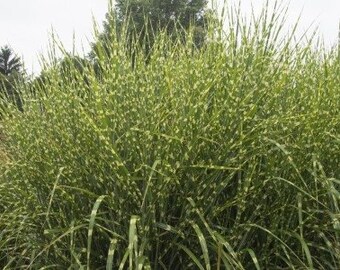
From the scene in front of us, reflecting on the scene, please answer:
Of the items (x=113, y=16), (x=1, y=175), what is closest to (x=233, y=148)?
(x=113, y=16)

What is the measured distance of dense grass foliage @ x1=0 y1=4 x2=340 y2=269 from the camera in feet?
8.03

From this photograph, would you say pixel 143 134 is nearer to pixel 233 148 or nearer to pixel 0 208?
pixel 233 148

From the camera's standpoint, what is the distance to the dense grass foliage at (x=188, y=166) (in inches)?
96.3

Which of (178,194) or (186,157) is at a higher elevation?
(186,157)

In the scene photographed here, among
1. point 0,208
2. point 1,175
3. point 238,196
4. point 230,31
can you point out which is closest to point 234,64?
point 230,31

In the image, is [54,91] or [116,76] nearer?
[116,76]

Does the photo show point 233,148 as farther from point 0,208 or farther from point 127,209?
point 0,208

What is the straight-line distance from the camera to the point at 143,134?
2.48m

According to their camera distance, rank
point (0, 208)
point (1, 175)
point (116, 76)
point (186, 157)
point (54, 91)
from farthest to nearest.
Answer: point (0, 208), point (1, 175), point (54, 91), point (116, 76), point (186, 157)

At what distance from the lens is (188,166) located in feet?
7.97

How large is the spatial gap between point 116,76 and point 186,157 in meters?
0.51

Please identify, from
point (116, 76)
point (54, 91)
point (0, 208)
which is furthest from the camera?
point (0, 208)

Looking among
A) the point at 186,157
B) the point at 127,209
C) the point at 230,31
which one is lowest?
the point at 127,209

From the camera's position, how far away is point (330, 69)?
10.6 ft
